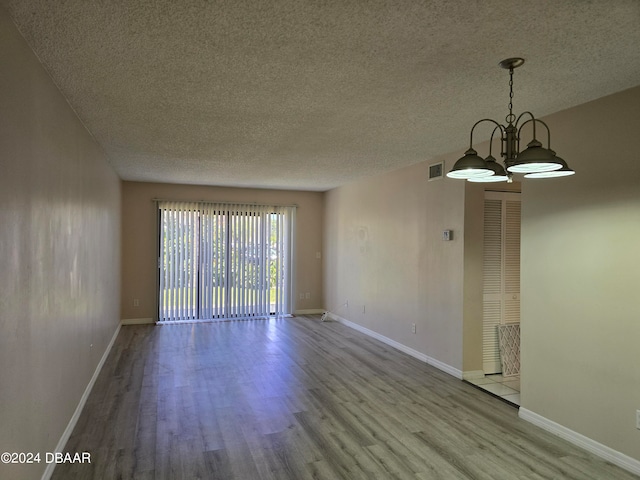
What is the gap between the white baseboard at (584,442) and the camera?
262 centimetres

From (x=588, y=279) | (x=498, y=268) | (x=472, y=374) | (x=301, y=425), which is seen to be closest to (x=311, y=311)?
(x=472, y=374)

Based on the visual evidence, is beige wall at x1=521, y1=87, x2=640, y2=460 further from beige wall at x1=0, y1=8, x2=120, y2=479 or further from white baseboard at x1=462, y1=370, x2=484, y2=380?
beige wall at x1=0, y1=8, x2=120, y2=479

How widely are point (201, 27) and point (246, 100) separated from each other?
978 mm

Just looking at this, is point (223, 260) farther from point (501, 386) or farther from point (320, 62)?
point (320, 62)

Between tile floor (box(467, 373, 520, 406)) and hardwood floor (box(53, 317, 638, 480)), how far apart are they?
0.58ft

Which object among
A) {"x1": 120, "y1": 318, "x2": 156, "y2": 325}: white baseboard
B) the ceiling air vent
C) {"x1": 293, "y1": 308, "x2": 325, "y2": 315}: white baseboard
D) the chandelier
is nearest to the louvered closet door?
the ceiling air vent

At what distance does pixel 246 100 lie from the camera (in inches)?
114

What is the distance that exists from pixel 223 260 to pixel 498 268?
478cm

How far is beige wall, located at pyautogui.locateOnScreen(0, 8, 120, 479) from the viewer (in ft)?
5.87

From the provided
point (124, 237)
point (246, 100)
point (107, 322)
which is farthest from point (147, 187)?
point (246, 100)

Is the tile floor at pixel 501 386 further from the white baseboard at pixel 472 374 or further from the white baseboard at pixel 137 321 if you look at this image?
the white baseboard at pixel 137 321

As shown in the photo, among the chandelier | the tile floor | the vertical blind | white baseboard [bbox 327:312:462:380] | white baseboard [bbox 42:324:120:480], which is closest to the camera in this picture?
the chandelier

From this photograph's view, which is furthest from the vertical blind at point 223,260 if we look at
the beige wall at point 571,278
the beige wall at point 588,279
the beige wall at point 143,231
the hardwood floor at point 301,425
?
the beige wall at point 588,279

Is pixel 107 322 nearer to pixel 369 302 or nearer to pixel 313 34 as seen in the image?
pixel 369 302
